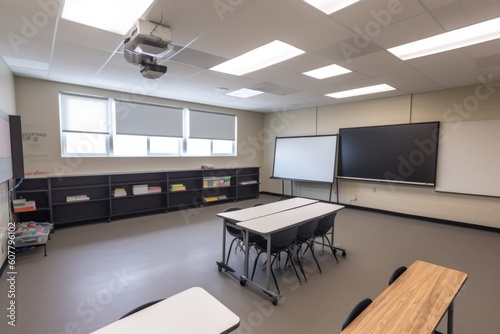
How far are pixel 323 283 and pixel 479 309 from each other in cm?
149

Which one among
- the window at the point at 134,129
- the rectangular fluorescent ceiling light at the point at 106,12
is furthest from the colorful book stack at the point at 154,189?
the rectangular fluorescent ceiling light at the point at 106,12

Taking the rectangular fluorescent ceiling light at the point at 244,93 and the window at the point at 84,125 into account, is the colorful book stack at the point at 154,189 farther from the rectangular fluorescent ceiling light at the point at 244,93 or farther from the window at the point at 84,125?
the rectangular fluorescent ceiling light at the point at 244,93

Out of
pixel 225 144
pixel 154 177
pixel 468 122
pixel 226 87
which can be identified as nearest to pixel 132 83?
pixel 226 87

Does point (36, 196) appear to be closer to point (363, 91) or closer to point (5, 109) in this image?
point (5, 109)

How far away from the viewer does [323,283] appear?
2.93 meters

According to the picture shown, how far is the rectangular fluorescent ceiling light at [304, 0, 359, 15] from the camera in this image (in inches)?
86.4

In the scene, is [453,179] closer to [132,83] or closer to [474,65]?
[474,65]

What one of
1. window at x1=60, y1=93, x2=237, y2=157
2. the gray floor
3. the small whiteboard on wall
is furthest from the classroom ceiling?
the gray floor

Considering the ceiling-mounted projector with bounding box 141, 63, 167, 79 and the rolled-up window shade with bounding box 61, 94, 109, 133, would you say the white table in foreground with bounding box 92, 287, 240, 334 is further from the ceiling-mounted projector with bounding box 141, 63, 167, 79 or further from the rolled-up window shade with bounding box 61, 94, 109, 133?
the rolled-up window shade with bounding box 61, 94, 109, 133

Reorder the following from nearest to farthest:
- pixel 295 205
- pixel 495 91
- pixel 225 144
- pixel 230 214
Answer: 1. pixel 230 214
2. pixel 295 205
3. pixel 495 91
4. pixel 225 144

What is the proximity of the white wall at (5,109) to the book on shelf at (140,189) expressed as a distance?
2054 millimetres

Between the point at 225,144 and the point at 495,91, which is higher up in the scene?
the point at 495,91

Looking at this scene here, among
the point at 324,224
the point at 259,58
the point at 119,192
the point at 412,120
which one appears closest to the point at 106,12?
the point at 259,58

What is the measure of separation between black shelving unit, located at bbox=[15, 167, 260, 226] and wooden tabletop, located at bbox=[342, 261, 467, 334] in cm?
521
